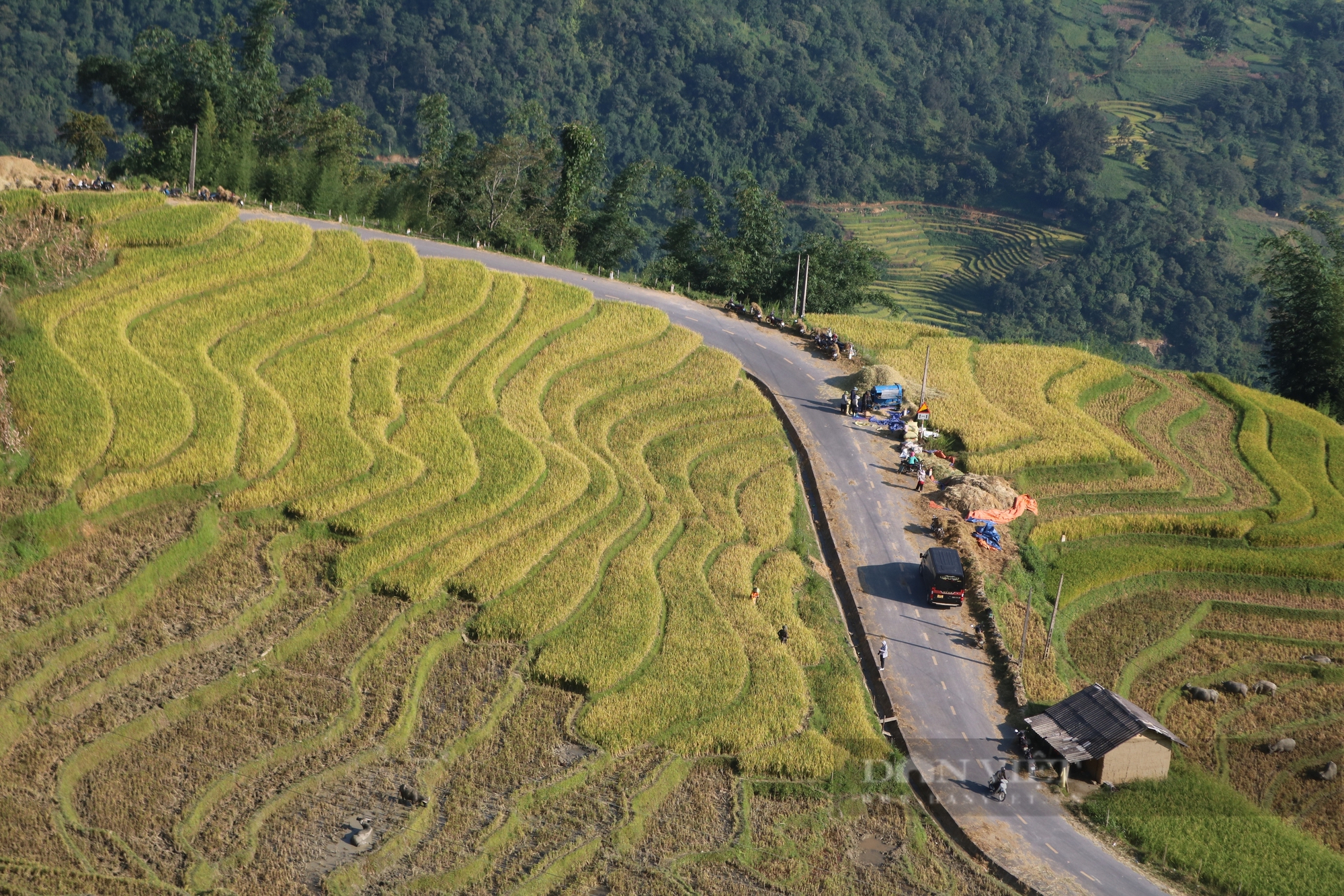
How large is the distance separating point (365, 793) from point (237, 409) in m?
21.5

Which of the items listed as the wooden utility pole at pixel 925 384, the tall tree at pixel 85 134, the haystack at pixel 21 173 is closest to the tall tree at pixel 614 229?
the wooden utility pole at pixel 925 384

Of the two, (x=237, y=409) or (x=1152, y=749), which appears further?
(x=237, y=409)

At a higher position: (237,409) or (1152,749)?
(237,409)

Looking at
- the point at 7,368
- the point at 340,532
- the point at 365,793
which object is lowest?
the point at 365,793

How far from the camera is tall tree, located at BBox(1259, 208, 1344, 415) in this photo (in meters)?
81.4

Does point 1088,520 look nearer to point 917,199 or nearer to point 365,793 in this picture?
point 365,793

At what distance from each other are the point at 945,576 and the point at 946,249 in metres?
136

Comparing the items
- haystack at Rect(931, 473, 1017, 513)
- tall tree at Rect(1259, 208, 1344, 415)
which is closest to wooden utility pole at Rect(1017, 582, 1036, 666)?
haystack at Rect(931, 473, 1017, 513)

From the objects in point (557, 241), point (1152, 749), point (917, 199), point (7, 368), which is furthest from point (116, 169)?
point (917, 199)

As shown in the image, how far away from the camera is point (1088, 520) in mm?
60438

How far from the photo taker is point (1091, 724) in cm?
4347

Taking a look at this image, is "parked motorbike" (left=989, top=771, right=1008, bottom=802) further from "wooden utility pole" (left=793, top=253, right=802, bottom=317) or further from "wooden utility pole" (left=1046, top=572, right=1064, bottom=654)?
"wooden utility pole" (left=793, top=253, right=802, bottom=317)

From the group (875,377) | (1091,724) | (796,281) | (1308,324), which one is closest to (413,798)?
(1091,724)

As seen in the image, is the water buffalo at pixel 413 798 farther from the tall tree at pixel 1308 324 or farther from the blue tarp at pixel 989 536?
the tall tree at pixel 1308 324
